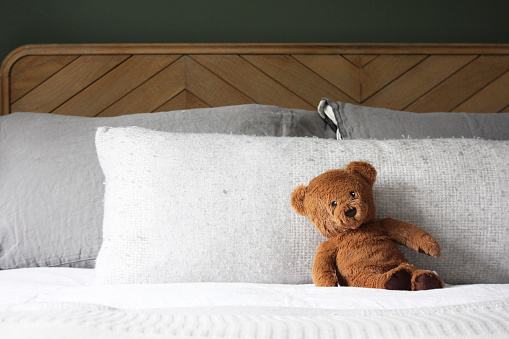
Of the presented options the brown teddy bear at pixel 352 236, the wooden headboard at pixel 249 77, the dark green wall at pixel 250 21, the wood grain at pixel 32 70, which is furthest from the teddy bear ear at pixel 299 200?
the wood grain at pixel 32 70

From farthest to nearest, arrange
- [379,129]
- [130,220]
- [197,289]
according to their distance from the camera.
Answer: [379,129]
[130,220]
[197,289]

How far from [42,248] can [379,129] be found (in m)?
0.89

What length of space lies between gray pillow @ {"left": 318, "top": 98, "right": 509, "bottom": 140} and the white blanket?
50cm

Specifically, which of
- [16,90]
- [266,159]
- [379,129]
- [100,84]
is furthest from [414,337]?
[16,90]

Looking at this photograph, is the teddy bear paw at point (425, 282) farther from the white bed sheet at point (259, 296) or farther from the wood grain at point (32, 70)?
the wood grain at point (32, 70)

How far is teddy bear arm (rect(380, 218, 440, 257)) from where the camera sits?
0.91m

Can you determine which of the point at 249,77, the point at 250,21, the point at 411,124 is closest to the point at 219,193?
the point at 411,124

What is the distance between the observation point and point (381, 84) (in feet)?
5.60

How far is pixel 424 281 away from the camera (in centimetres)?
85

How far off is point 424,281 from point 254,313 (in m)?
0.37

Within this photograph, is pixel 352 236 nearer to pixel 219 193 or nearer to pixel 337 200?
pixel 337 200

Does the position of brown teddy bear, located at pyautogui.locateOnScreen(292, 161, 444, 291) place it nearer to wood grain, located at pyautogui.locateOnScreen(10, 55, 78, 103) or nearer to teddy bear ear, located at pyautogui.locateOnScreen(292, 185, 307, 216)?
teddy bear ear, located at pyautogui.locateOnScreen(292, 185, 307, 216)

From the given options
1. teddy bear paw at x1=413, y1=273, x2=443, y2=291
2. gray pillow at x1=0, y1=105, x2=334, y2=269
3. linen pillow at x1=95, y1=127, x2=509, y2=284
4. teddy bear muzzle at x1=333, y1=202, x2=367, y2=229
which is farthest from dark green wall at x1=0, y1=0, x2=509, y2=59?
teddy bear paw at x1=413, y1=273, x2=443, y2=291

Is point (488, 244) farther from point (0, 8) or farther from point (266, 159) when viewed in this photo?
point (0, 8)
